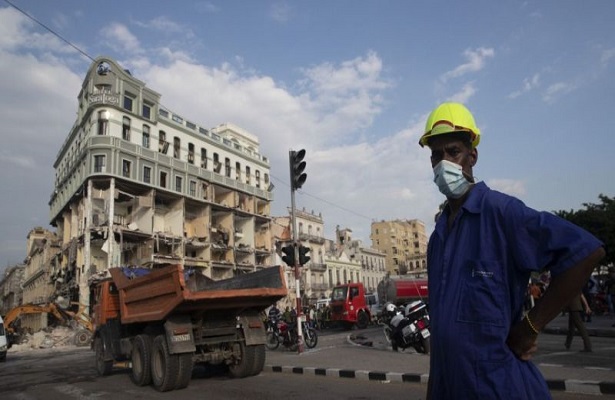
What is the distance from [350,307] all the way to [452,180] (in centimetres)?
2587

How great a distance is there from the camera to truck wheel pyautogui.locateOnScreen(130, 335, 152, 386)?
945 cm

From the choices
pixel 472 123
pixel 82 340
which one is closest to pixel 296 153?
pixel 472 123

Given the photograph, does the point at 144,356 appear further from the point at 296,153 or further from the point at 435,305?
the point at 435,305

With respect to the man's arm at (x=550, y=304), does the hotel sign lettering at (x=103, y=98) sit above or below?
above

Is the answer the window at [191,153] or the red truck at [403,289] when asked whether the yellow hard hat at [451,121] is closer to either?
the red truck at [403,289]

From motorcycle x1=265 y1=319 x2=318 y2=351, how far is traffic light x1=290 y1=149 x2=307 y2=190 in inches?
202

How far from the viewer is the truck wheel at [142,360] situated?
9.45 meters

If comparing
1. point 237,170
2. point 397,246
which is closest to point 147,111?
point 237,170

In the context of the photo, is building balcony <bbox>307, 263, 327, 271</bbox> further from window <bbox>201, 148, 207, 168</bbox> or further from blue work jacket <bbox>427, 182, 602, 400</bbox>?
blue work jacket <bbox>427, 182, 602, 400</bbox>

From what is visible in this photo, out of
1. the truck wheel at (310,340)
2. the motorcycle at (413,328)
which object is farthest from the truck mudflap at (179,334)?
the truck wheel at (310,340)

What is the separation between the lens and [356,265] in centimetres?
7606

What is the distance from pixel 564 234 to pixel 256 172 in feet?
182

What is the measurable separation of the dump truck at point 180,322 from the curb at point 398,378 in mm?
1168

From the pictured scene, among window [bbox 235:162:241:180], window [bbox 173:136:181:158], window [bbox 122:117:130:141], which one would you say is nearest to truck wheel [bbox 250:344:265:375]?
window [bbox 122:117:130:141]
